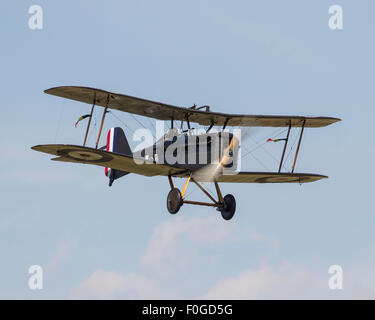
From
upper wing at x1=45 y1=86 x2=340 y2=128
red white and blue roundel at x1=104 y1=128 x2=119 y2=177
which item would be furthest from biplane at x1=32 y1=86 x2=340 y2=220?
red white and blue roundel at x1=104 y1=128 x2=119 y2=177

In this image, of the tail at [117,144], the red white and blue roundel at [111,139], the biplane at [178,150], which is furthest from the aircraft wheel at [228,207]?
the red white and blue roundel at [111,139]

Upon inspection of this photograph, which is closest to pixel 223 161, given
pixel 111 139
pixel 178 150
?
pixel 178 150

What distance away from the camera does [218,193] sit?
23.8 m

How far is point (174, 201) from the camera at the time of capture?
886 inches

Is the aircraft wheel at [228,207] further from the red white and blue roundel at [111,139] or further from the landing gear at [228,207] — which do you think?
the red white and blue roundel at [111,139]

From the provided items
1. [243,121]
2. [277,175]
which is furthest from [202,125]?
[277,175]

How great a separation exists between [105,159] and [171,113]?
2740 mm

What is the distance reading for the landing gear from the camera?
2341cm

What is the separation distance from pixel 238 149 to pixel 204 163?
1105mm

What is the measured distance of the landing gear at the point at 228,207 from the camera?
2341 centimetres

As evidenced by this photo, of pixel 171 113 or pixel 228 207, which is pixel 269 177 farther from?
pixel 171 113

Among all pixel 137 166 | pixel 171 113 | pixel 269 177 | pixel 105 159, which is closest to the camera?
pixel 105 159

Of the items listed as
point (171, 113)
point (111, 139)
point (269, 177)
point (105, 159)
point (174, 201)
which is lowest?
point (174, 201)

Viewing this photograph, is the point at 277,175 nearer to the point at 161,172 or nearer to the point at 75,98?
the point at 161,172
